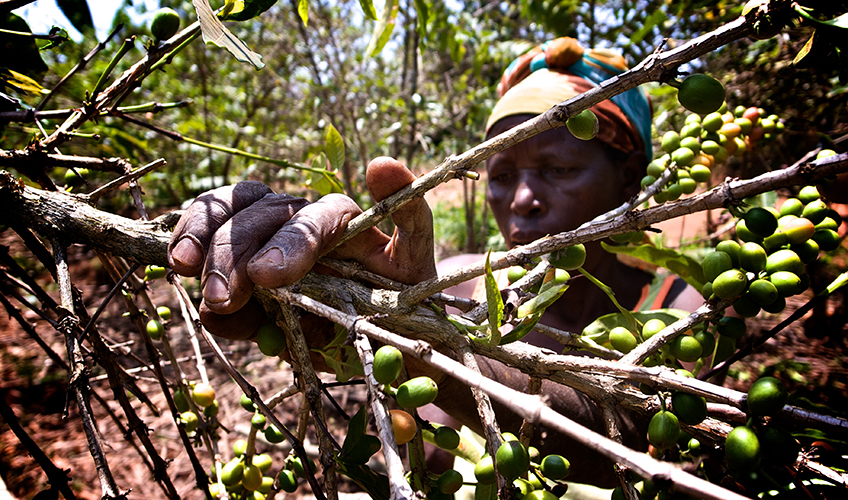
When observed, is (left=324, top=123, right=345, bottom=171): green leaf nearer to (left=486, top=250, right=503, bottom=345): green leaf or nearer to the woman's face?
(left=486, top=250, right=503, bottom=345): green leaf

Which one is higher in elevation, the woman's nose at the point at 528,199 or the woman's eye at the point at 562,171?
the woman's eye at the point at 562,171

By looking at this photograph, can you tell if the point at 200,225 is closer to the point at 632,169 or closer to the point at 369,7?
the point at 369,7

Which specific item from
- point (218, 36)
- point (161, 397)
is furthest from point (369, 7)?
point (161, 397)

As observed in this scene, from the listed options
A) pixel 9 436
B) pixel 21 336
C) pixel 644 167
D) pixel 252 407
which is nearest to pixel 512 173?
pixel 644 167

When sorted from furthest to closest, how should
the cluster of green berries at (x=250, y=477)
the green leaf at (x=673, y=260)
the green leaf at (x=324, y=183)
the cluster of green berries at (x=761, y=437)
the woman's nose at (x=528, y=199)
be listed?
the woman's nose at (x=528, y=199) → the green leaf at (x=324, y=183) → the cluster of green berries at (x=250, y=477) → the green leaf at (x=673, y=260) → the cluster of green berries at (x=761, y=437)

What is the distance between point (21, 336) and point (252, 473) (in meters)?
3.73

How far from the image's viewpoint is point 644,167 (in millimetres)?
2170

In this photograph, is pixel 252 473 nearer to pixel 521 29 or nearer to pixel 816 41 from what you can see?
pixel 816 41

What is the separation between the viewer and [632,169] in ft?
7.02

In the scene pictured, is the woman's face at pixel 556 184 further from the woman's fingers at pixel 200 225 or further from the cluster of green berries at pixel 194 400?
the cluster of green berries at pixel 194 400

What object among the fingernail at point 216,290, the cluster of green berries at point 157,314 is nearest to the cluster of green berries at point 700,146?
the fingernail at point 216,290

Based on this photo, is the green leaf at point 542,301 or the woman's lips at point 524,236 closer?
the green leaf at point 542,301

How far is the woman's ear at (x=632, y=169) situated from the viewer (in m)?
2.12

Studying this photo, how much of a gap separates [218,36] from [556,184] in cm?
148
